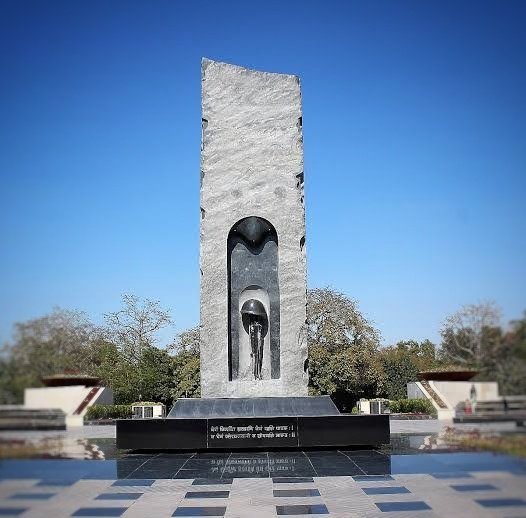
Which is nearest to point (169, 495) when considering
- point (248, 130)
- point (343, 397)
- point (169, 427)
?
point (169, 427)

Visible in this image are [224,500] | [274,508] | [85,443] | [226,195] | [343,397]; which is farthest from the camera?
[343,397]

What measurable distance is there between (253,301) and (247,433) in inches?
175

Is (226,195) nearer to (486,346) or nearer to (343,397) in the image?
(486,346)

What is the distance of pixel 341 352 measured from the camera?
130 ft

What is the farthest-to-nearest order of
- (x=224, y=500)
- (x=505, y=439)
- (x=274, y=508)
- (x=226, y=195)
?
(x=226, y=195)
(x=224, y=500)
(x=274, y=508)
(x=505, y=439)

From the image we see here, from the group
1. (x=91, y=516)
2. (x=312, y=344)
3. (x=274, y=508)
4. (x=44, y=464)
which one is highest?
(x=312, y=344)

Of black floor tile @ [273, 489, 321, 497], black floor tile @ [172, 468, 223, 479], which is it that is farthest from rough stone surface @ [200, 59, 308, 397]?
black floor tile @ [273, 489, 321, 497]

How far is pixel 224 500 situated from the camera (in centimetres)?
849

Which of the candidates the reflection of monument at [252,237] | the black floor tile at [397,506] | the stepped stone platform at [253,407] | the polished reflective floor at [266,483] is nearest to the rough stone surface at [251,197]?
the reflection of monument at [252,237]

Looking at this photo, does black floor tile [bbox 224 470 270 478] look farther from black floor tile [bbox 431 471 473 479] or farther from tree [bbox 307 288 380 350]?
tree [bbox 307 288 380 350]

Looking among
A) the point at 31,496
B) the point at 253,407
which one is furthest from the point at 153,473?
the point at 31,496

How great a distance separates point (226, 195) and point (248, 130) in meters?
1.94

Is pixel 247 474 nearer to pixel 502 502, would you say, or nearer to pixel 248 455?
pixel 248 455

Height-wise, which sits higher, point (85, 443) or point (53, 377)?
point (53, 377)
